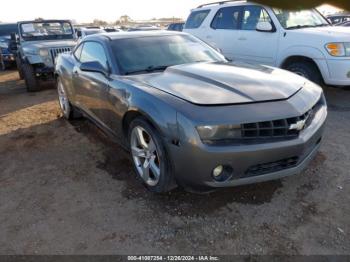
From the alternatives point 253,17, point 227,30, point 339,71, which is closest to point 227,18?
point 227,30

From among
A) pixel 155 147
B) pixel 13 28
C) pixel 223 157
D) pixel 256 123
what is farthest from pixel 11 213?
pixel 13 28

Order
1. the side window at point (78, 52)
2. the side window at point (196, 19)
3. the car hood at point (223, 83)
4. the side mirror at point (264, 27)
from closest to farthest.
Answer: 1. the car hood at point (223, 83)
2. the side window at point (78, 52)
3. the side mirror at point (264, 27)
4. the side window at point (196, 19)

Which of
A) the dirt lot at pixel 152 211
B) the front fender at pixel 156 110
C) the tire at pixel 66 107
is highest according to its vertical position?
the front fender at pixel 156 110

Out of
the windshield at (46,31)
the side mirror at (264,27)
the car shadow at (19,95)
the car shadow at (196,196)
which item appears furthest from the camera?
the windshield at (46,31)

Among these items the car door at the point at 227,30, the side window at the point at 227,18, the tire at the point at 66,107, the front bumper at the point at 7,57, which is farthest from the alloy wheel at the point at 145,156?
the front bumper at the point at 7,57

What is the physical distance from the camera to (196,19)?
8.02m

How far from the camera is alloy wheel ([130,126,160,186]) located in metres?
3.08

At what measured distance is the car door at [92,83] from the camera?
392 cm

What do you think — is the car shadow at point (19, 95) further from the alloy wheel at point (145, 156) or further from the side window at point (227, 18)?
the alloy wheel at point (145, 156)

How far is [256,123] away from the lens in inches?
103

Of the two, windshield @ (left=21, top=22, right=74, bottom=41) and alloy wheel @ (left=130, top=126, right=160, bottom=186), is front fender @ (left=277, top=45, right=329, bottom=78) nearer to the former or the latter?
alloy wheel @ (left=130, top=126, right=160, bottom=186)

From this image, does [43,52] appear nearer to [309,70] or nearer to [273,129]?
[309,70]

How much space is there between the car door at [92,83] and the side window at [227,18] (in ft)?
11.5

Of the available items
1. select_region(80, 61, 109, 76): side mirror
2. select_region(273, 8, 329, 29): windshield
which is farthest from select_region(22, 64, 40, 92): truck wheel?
select_region(273, 8, 329, 29): windshield
